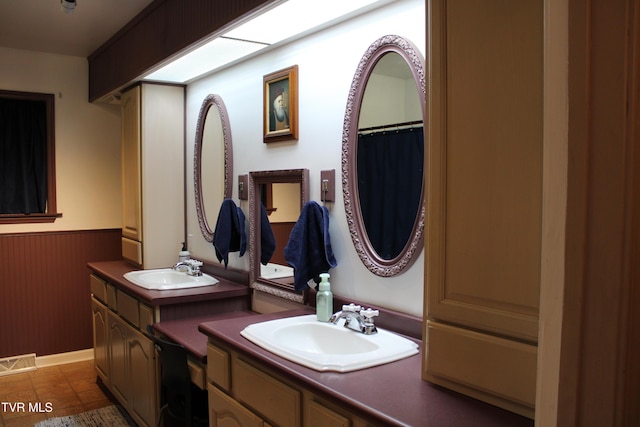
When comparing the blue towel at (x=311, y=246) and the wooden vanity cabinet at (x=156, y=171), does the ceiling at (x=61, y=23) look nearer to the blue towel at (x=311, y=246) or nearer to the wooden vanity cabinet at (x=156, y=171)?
the wooden vanity cabinet at (x=156, y=171)

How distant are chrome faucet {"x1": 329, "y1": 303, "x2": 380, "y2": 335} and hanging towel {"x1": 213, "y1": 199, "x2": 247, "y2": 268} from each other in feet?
3.48

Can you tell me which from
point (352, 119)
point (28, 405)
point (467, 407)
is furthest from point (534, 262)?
point (28, 405)

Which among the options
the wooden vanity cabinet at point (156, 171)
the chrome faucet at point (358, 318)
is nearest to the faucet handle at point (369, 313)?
the chrome faucet at point (358, 318)

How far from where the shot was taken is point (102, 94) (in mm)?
3984

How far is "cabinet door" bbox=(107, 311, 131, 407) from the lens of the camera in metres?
3.10

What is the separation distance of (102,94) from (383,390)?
Answer: 135 inches

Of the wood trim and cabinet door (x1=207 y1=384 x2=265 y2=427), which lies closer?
the wood trim

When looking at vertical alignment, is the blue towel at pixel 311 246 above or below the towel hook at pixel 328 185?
below

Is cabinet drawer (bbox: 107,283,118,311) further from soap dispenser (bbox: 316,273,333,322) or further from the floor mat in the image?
soap dispenser (bbox: 316,273,333,322)

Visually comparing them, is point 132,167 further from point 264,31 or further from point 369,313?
point 369,313

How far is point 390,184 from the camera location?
201 cm

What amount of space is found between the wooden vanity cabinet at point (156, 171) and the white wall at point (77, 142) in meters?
0.81

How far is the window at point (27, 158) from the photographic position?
159 inches

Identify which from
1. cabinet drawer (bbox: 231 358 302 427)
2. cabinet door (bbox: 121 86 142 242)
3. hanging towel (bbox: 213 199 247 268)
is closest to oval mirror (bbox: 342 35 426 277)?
cabinet drawer (bbox: 231 358 302 427)
